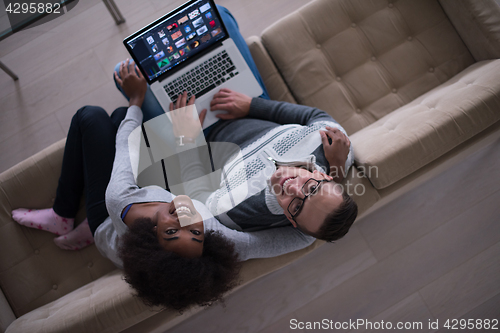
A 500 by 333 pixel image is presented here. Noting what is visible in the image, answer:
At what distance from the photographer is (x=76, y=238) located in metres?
1.25

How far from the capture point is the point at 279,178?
0.99 m

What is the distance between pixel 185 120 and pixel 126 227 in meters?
0.49

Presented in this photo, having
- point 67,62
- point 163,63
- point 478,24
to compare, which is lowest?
point 478,24

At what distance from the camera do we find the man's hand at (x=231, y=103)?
1.23 metres

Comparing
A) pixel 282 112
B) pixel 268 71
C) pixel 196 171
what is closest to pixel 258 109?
pixel 282 112

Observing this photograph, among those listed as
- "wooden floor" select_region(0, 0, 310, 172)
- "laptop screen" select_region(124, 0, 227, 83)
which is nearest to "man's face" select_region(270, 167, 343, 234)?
"laptop screen" select_region(124, 0, 227, 83)

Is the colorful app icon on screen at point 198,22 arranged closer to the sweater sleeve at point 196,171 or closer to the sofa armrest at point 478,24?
the sweater sleeve at point 196,171

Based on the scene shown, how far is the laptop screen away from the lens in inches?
43.5

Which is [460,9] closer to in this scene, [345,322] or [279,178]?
[279,178]

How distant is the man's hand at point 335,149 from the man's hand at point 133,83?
82cm

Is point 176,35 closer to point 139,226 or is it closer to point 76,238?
point 139,226

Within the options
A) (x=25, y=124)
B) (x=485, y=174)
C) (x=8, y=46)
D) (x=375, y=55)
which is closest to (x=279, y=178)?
(x=375, y=55)

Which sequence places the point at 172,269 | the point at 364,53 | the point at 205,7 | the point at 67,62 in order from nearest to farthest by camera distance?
1. the point at 172,269
2. the point at 205,7
3. the point at 364,53
4. the point at 67,62

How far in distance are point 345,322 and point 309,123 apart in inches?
42.0
